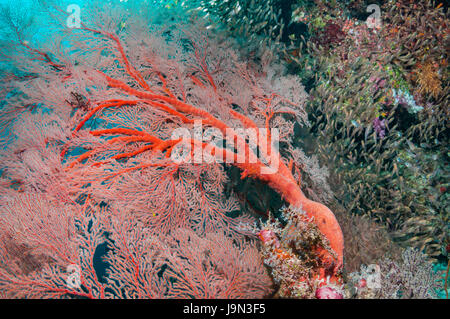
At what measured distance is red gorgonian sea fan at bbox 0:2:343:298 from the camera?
7.63ft

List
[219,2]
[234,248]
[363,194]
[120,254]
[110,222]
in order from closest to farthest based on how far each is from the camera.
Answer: [120,254], [110,222], [234,248], [363,194], [219,2]

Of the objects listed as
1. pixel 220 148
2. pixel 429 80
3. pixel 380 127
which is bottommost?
pixel 380 127

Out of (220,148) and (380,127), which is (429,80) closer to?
(380,127)

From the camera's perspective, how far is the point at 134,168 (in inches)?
103

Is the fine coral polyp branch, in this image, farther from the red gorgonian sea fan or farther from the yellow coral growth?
the yellow coral growth

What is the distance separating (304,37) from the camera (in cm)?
510

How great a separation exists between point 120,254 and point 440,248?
467 centimetres

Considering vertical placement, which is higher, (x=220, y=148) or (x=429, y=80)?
(x=429, y=80)

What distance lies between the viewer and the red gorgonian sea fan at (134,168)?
232 cm

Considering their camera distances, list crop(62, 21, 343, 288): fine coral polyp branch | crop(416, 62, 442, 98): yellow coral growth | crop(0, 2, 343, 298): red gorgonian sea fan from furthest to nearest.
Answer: crop(416, 62, 442, 98): yellow coral growth < crop(62, 21, 343, 288): fine coral polyp branch < crop(0, 2, 343, 298): red gorgonian sea fan

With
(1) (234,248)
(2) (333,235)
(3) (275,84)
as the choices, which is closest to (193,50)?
(3) (275,84)

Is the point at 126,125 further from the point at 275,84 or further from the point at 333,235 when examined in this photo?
the point at 333,235

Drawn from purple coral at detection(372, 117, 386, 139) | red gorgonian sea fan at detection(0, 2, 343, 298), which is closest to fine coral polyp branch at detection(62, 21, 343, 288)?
red gorgonian sea fan at detection(0, 2, 343, 298)

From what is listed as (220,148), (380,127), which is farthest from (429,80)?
(220,148)
